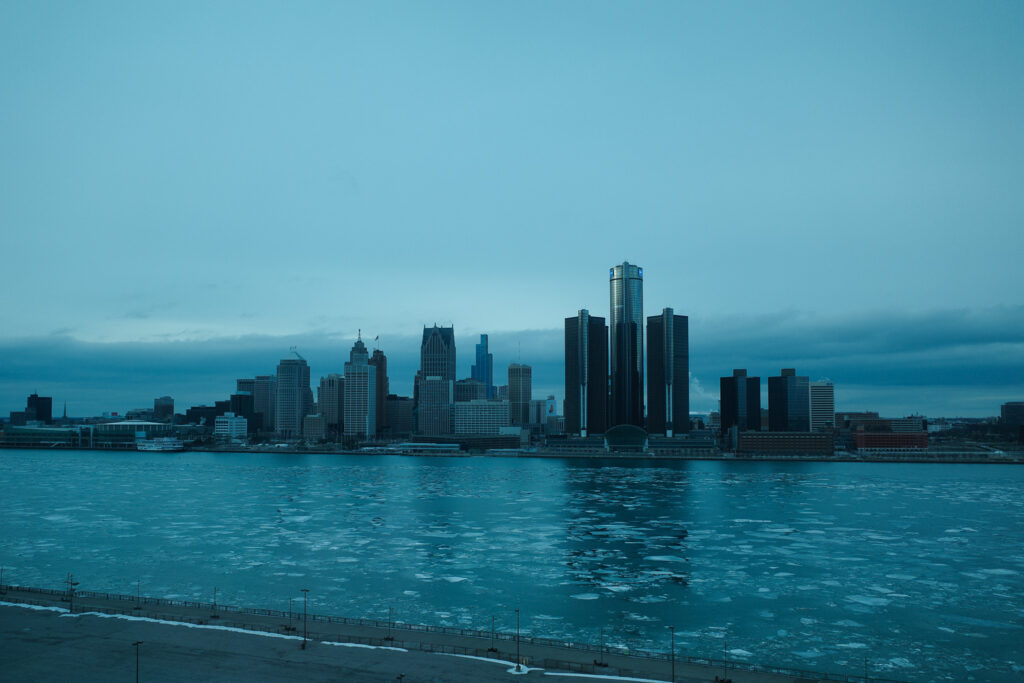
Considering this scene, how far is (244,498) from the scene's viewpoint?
11175 centimetres

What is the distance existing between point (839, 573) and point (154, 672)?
4924 cm

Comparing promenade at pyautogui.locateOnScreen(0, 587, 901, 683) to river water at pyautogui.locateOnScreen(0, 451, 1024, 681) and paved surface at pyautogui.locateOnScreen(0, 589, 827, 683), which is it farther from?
river water at pyautogui.locateOnScreen(0, 451, 1024, 681)

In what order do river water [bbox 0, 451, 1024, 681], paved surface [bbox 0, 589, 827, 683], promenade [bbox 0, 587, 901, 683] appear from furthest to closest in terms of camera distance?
river water [bbox 0, 451, 1024, 681]
promenade [bbox 0, 587, 901, 683]
paved surface [bbox 0, 589, 827, 683]

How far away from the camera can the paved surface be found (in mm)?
30203

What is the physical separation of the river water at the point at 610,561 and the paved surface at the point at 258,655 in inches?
266

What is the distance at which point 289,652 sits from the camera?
33.1m

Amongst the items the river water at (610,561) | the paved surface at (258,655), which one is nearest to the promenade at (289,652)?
the paved surface at (258,655)

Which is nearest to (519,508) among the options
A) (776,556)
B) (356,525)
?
(356,525)

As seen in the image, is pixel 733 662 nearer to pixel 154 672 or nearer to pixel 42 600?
pixel 154 672

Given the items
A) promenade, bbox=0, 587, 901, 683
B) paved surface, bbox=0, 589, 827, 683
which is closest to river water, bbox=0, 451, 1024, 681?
promenade, bbox=0, 587, 901, 683

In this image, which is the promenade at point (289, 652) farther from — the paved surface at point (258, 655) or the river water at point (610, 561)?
the river water at point (610, 561)

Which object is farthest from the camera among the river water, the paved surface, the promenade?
the river water

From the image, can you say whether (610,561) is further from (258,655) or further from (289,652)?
(258,655)

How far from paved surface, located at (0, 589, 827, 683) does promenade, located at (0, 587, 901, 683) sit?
5 cm
